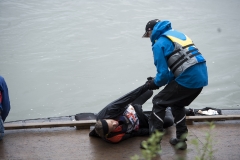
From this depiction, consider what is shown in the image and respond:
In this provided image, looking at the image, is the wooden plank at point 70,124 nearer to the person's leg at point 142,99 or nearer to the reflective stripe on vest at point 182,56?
the person's leg at point 142,99

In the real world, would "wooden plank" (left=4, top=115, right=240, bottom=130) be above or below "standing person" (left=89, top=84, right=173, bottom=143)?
below

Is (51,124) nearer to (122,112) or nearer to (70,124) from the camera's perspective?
(70,124)

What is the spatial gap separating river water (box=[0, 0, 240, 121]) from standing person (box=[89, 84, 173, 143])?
3264mm

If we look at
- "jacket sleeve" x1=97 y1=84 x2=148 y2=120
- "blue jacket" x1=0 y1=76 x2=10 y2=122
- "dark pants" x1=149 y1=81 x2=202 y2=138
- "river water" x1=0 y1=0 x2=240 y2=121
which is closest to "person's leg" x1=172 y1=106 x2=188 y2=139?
"dark pants" x1=149 y1=81 x2=202 y2=138

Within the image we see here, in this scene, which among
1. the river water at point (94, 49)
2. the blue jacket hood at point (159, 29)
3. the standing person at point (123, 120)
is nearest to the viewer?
the blue jacket hood at point (159, 29)

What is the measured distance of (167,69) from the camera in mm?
4410

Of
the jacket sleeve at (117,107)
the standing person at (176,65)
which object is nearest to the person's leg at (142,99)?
the jacket sleeve at (117,107)

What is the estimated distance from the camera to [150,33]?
4750 mm

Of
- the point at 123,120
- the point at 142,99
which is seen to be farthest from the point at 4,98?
the point at 142,99

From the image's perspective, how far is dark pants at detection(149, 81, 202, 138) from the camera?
4598mm

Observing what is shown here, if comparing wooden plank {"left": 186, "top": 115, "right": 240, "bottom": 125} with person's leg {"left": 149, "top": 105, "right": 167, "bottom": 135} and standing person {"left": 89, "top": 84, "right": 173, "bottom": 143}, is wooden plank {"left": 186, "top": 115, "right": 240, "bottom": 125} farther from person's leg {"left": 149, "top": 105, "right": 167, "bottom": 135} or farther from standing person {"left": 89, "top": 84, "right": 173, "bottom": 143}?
person's leg {"left": 149, "top": 105, "right": 167, "bottom": 135}

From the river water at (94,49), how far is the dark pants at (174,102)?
3813 millimetres

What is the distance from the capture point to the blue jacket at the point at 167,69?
4398 millimetres

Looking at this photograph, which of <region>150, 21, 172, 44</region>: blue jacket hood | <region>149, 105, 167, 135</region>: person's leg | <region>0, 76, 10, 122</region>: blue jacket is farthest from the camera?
<region>0, 76, 10, 122</region>: blue jacket
